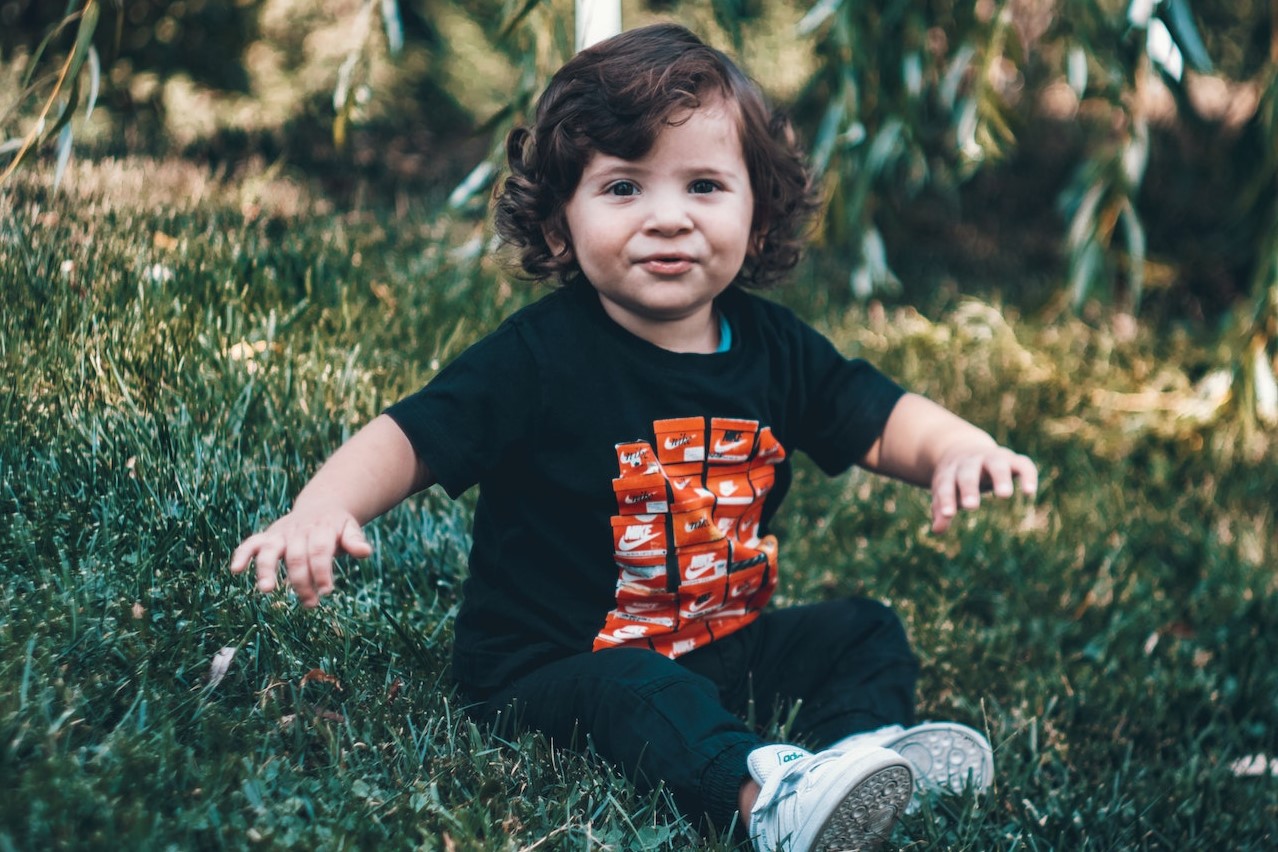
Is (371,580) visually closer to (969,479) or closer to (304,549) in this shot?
(304,549)

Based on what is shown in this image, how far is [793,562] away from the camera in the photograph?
117 inches

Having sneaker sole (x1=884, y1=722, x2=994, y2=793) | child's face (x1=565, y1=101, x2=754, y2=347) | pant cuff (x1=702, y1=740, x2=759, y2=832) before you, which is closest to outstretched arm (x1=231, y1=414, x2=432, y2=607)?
child's face (x1=565, y1=101, x2=754, y2=347)

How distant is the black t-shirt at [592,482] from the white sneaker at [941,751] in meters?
0.40

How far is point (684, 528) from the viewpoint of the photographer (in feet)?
6.88

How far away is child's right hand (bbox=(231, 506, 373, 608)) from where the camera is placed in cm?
162

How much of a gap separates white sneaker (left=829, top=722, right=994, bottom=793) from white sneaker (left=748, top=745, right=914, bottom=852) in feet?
1.26

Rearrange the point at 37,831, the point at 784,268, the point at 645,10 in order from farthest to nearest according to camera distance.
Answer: the point at 645,10 < the point at 784,268 < the point at 37,831

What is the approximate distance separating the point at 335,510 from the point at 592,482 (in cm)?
46

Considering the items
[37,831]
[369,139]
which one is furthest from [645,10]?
[37,831]

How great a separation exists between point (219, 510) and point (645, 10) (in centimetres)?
581

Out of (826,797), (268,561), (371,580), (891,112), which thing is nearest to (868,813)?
(826,797)

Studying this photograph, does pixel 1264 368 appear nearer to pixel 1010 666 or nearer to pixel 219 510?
pixel 1010 666

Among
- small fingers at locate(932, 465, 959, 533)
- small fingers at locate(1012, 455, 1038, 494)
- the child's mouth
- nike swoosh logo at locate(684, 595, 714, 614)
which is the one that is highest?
the child's mouth

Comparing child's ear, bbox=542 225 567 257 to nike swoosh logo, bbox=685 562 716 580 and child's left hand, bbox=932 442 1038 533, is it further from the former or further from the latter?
child's left hand, bbox=932 442 1038 533
